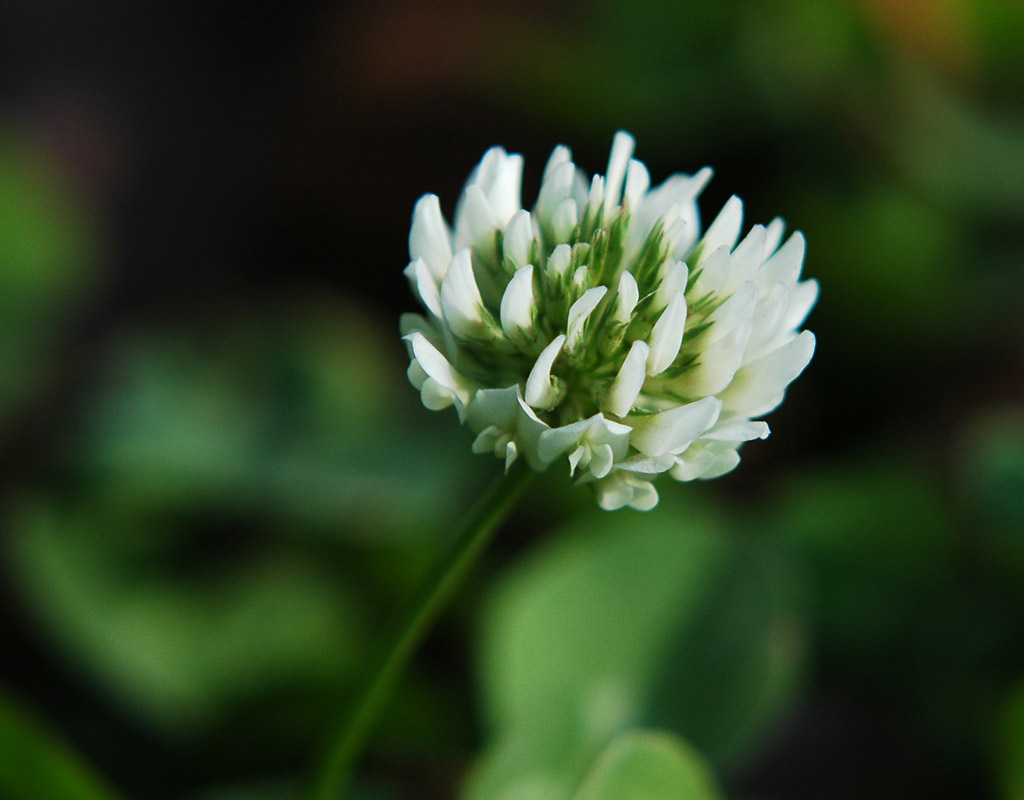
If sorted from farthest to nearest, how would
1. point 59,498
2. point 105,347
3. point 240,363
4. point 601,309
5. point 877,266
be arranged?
point 105,347 → point 240,363 → point 877,266 → point 59,498 → point 601,309

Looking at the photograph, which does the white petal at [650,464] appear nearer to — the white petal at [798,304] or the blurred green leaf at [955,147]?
the white petal at [798,304]

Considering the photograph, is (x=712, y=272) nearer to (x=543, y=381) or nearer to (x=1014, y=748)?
(x=543, y=381)

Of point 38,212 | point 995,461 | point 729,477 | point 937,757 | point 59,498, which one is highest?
point 38,212

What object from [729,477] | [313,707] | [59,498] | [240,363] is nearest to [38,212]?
[240,363]

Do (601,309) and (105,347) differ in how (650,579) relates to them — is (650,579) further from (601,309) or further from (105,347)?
(105,347)

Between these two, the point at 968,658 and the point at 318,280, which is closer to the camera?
the point at 968,658

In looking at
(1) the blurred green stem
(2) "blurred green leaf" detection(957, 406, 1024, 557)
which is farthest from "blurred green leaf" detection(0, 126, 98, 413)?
(2) "blurred green leaf" detection(957, 406, 1024, 557)

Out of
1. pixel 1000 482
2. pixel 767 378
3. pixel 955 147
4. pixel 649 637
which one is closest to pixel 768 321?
pixel 767 378

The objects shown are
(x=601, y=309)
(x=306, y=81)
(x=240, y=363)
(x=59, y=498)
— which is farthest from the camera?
(x=306, y=81)
